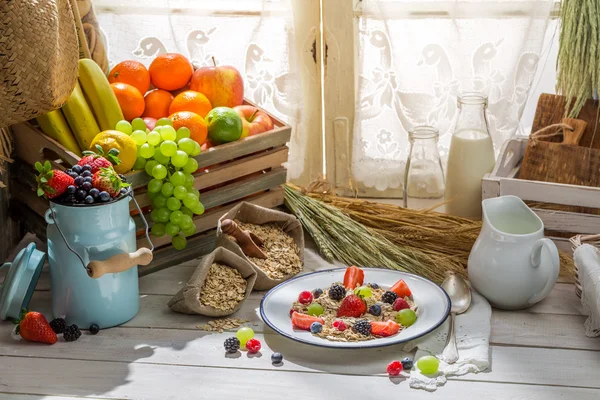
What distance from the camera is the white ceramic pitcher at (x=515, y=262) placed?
1603 mm

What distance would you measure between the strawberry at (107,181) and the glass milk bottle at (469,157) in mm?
792

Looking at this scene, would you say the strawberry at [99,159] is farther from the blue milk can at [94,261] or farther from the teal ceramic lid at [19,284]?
the teal ceramic lid at [19,284]

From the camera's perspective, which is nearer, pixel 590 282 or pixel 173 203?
pixel 590 282

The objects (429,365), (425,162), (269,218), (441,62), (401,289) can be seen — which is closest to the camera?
(429,365)

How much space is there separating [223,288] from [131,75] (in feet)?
1.83

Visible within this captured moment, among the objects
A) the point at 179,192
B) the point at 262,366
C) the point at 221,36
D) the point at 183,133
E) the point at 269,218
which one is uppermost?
the point at 221,36

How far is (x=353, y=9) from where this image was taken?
210 cm

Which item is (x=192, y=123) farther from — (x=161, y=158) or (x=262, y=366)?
(x=262, y=366)

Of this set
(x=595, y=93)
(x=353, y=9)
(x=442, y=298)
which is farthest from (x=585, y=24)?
(x=442, y=298)

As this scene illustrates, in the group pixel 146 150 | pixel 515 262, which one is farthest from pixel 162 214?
pixel 515 262

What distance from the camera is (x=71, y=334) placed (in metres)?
1.59

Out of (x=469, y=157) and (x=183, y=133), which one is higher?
(x=183, y=133)

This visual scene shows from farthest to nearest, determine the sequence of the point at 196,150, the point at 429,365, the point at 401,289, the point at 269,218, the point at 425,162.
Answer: the point at 425,162 < the point at 269,218 < the point at 196,150 < the point at 401,289 < the point at 429,365

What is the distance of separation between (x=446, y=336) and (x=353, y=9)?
0.89 metres
